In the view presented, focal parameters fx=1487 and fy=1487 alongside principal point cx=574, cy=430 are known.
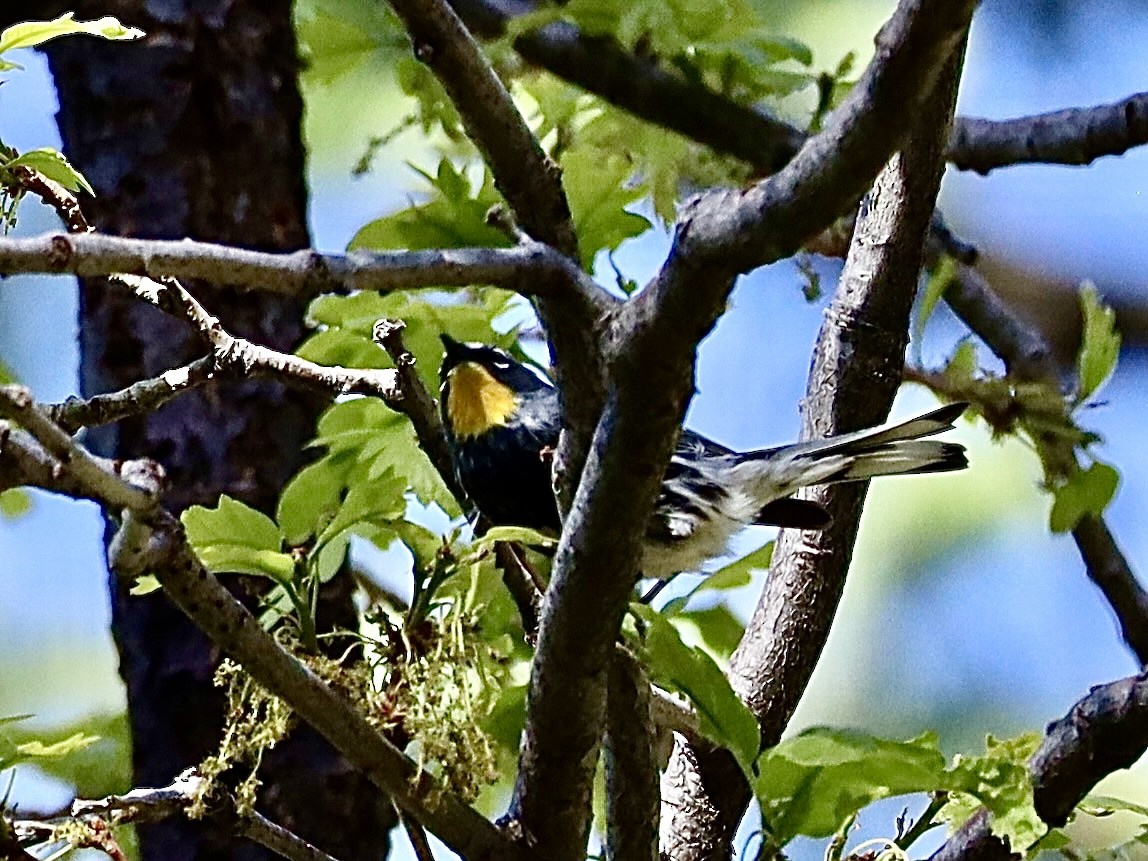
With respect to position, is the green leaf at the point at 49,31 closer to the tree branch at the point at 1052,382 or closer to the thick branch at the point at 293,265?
the thick branch at the point at 293,265

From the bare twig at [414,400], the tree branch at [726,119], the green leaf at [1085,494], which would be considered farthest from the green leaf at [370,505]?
the tree branch at [726,119]

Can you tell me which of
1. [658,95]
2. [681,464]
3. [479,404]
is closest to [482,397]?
[479,404]

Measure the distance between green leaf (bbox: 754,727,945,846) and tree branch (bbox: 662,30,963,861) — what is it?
0.91 feet

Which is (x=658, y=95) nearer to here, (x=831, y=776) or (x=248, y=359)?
(x=248, y=359)

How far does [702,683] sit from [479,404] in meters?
0.65

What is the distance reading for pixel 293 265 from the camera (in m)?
0.55

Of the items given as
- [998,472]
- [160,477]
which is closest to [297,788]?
[160,477]

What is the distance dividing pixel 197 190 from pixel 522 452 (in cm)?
53

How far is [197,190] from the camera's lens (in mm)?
1534

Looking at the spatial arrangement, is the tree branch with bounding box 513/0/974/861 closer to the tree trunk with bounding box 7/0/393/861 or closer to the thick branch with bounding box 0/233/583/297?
the thick branch with bounding box 0/233/583/297

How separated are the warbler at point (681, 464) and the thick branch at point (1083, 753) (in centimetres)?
26

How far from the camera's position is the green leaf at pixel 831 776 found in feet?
2.14

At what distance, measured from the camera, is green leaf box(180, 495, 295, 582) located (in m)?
0.71

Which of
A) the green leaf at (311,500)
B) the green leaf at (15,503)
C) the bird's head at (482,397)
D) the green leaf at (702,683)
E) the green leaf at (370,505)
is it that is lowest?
the green leaf at (702,683)
